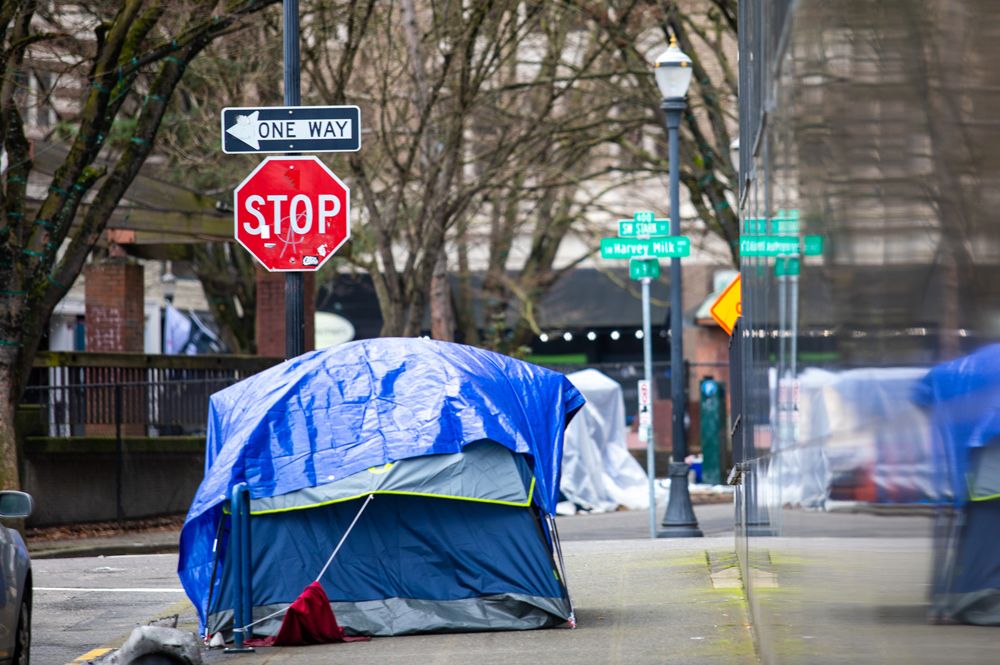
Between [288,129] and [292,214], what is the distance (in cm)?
66

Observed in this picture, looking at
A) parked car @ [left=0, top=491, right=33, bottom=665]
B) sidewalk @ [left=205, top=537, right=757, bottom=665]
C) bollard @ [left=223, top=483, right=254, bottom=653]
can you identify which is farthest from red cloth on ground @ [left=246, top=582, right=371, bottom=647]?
parked car @ [left=0, top=491, right=33, bottom=665]

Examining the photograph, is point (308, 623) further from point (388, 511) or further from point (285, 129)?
point (285, 129)

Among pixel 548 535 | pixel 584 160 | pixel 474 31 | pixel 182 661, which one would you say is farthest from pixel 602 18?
pixel 182 661

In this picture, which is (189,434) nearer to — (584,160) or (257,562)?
(584,160)

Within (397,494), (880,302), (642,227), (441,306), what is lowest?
(397,494)

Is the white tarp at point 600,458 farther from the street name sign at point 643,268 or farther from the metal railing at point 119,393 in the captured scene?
the street name sign at point 643,268

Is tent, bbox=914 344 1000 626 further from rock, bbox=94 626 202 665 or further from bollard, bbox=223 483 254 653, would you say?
bollard, bbox=223 483 254 653

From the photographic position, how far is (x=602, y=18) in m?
23.7

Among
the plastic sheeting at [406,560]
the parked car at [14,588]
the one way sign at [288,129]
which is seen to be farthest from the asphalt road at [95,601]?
the one way sign at [288,129]

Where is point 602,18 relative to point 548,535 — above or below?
above

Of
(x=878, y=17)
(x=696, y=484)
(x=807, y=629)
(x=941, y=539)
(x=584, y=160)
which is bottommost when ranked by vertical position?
(x=696, y=484)

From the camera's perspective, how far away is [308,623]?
382 inches

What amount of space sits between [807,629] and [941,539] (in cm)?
235

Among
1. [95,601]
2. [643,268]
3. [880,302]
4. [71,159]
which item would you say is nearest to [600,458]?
[643,268]
